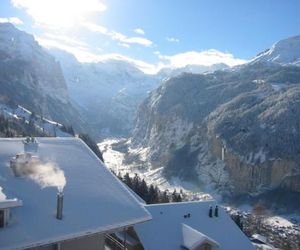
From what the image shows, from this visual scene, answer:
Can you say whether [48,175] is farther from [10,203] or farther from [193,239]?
[193,239]

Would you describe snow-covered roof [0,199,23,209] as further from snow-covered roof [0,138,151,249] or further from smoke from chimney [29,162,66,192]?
smoke from chimney [29,162,66,192]

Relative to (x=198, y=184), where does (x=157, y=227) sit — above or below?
above

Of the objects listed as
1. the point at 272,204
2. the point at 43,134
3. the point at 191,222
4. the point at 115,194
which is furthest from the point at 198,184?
the point at 115,194

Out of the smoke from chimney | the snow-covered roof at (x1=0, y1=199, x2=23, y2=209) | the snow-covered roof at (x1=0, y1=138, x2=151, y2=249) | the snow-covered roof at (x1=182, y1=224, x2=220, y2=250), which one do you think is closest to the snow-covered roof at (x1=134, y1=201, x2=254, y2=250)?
the snow-covered roof at (x1=182, y1=224, x2=220, y2=250)

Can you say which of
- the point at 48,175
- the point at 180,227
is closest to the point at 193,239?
the point at 180,227

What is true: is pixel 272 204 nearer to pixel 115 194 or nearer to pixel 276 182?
pixel 276 182

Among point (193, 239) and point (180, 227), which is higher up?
point (180, 227)

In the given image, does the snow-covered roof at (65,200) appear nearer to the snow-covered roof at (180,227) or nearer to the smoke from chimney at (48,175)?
the smoke from chimney at (48,175)
